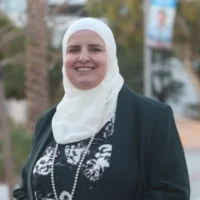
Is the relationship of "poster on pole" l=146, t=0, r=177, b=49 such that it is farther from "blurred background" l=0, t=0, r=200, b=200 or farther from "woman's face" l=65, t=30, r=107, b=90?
"woman's face" l=65, t=30, r=107, b=90

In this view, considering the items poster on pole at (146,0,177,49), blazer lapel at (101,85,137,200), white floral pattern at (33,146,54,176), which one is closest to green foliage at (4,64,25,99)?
poster on pole at (146,0,177,49)

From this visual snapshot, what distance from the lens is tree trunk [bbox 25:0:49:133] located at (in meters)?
13.4

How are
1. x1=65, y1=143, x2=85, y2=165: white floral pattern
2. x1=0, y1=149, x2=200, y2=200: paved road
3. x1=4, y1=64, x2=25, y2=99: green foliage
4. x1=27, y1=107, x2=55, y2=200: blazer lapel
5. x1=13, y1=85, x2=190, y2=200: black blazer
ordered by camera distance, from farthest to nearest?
x1=4, y1=64, x2=25, y2=99: green foliage, x1=0, y1=149, x2=200, y2=200: paved road, x1=27, y1=107, x2=55, y2=200: blazer lapel, x1=65, y1=143, x2=85, y2=165: white floral pattern, x1=13, y1=85, x2=190, y2=200: black blazer

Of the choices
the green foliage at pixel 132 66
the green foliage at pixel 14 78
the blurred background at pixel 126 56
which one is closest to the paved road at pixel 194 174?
the blurred background at pixel 126 56

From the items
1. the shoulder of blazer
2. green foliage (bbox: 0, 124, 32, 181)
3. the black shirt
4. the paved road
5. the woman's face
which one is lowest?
the paved road

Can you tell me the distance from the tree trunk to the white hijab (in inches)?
396

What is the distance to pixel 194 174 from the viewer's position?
1459cm

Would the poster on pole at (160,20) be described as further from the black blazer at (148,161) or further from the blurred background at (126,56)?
the black blazer at (148,161)

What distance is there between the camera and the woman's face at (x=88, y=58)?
→ 131 inches

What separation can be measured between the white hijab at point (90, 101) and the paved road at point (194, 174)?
6339 mm

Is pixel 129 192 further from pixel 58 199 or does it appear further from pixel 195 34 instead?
pixel 195 34

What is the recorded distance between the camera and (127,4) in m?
31.2

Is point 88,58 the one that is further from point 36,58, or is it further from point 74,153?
point 36,58

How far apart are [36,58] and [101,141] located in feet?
34.8
